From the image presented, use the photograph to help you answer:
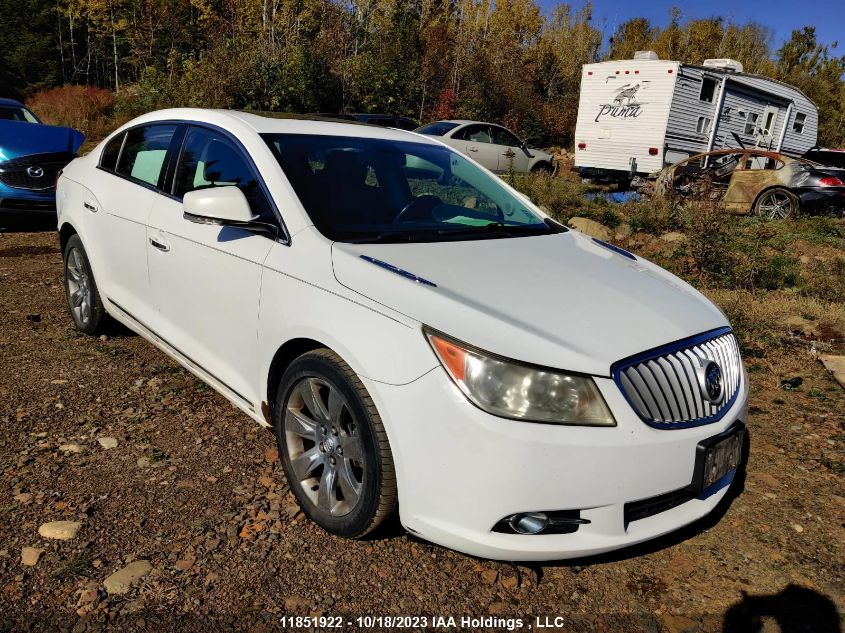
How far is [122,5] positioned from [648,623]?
1793 inches

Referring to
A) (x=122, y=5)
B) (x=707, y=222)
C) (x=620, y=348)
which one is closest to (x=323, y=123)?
(x=620, y=348)

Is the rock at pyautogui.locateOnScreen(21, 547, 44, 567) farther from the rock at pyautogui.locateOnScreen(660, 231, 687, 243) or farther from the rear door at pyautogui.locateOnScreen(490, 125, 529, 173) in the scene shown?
the rear door at pyautogui.locateOnScreen(490, 125, 529, 173)

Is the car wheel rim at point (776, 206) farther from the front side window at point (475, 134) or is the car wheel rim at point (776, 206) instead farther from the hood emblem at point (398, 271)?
the hood emblem at point (398, 271)

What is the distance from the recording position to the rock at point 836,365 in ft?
14.5

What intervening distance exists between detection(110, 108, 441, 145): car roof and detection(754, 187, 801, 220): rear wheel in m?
8.42

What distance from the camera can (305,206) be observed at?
2.78 meters

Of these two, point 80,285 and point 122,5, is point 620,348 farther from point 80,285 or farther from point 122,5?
point 122,5

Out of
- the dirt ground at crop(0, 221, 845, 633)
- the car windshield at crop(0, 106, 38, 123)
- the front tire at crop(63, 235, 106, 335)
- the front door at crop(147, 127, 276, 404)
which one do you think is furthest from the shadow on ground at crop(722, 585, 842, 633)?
the car windshield at crop(0, 106, 38, 123)

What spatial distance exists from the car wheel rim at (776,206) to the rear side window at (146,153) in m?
9.40

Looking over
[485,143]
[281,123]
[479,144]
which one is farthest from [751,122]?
[281,123]

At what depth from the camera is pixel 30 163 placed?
26.7ft

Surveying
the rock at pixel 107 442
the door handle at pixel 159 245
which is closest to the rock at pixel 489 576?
the rock at pixel 107 442

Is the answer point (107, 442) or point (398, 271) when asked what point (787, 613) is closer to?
point (398, 271)

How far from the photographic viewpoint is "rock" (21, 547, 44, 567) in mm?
2342
